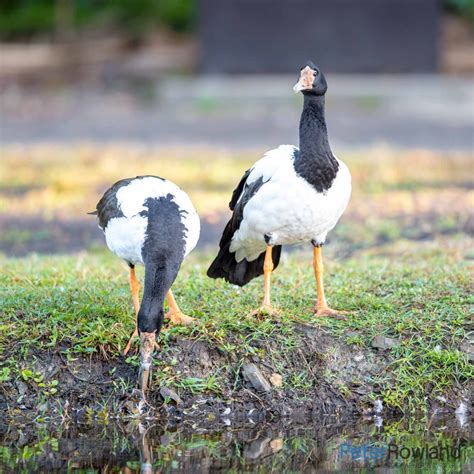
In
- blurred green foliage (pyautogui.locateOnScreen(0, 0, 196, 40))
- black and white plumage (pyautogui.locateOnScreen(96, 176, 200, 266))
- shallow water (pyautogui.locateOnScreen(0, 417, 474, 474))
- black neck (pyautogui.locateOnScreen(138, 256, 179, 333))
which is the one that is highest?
blurred green foliage (pyautogui.locateOnScreen(0, 0, 196, 40))

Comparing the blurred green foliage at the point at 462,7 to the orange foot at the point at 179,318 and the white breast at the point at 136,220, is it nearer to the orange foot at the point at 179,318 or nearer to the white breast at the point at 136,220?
the white breast at the point at 136,220

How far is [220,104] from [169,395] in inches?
544

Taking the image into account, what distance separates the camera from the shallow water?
6.07 meters

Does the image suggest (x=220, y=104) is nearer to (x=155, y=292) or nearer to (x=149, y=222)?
(x=149, y=222)

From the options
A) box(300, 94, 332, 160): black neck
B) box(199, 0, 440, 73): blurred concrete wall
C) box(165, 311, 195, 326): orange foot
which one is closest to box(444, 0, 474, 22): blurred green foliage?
box(199, 0, 440, 73): blurred concrete wall

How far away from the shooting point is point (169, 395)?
6.71 m

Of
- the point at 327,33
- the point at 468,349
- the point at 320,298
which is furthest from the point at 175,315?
the point at 327,33

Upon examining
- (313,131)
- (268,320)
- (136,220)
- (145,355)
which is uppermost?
(313,131)

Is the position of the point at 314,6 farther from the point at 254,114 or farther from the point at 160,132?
the point at 160,132

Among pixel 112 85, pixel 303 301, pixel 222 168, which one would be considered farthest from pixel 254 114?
pixel 303 301

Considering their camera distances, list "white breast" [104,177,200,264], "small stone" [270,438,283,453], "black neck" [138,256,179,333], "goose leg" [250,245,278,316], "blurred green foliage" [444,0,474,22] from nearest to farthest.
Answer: "small stone" [270,438,283,453], "black neck" [138,256,179,333], "white breast" [104,177,200,264], "goose leg" [250,245,278,316], "blurred green foliage" [444,0,474,22]

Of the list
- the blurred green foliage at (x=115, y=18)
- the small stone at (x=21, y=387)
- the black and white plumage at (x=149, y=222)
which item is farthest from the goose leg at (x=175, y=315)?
the blurred green foliage at (x=115, y=18)

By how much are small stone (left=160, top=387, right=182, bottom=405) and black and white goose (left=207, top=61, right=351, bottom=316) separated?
891 mm

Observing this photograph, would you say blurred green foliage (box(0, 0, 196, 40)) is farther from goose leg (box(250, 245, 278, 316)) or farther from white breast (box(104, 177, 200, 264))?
white breast (box(104, 177, 200, 264))
